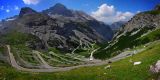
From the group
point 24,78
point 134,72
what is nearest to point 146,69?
point 134,72

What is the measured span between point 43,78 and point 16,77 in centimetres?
568

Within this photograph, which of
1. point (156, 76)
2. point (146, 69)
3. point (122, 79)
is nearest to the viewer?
point (156, 76)

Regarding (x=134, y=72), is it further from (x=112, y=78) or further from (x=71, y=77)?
(x=71, y=77)

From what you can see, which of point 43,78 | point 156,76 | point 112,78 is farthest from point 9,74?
point 156,76

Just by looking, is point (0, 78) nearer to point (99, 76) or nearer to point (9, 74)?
point (9, 74)

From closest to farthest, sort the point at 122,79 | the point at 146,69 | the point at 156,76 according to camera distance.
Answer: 1. the point at 156,76
2. the point at 122,79
3. the point at 146,69

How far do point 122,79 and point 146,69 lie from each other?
6.57m

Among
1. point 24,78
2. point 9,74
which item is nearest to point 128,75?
point 24,78

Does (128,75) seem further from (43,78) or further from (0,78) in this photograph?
(0,78)

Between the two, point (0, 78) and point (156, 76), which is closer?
point (156, 76)

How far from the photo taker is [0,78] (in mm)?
54656

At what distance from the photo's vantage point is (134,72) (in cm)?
5753

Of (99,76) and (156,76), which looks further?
(99,76)

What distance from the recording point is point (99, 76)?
56469 mm
